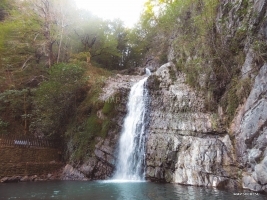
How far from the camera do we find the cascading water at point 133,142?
13.2 metres

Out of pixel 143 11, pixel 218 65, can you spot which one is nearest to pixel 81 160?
pixel 218 65

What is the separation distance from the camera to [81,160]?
590 inches

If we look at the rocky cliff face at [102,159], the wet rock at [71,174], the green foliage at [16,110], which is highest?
the green foliage at [16,110]

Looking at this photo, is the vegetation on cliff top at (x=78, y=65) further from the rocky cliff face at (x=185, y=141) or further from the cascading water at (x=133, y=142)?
the cascading water at (x=133, y=142)

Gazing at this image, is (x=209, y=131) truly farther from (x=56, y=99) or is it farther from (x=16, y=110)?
(x=16, y=110)

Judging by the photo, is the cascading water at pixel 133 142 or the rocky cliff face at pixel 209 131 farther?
the cascading water at pixel 133 142

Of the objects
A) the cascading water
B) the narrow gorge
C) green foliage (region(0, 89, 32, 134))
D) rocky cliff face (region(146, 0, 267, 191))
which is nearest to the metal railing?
the narrow gorge

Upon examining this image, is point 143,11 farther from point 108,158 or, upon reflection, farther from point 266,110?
point 266,110

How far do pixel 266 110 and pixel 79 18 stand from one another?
73.7 feet

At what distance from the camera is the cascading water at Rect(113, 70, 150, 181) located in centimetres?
1320

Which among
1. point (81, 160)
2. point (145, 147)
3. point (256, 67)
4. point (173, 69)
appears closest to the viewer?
point (256, 67)

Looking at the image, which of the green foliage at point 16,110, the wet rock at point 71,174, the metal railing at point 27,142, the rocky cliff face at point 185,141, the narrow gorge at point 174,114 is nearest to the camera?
the narrow gorge at point 174,114

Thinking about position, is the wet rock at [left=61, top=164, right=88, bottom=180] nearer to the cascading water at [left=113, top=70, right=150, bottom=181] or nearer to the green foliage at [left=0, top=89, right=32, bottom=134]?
the cascading water at [left=113, top=70, right=150, bottom=181]

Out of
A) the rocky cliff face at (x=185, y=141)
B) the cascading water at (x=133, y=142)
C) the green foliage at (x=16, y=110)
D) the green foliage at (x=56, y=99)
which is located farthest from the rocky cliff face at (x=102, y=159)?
the green foliage at (x=16, y=110)
